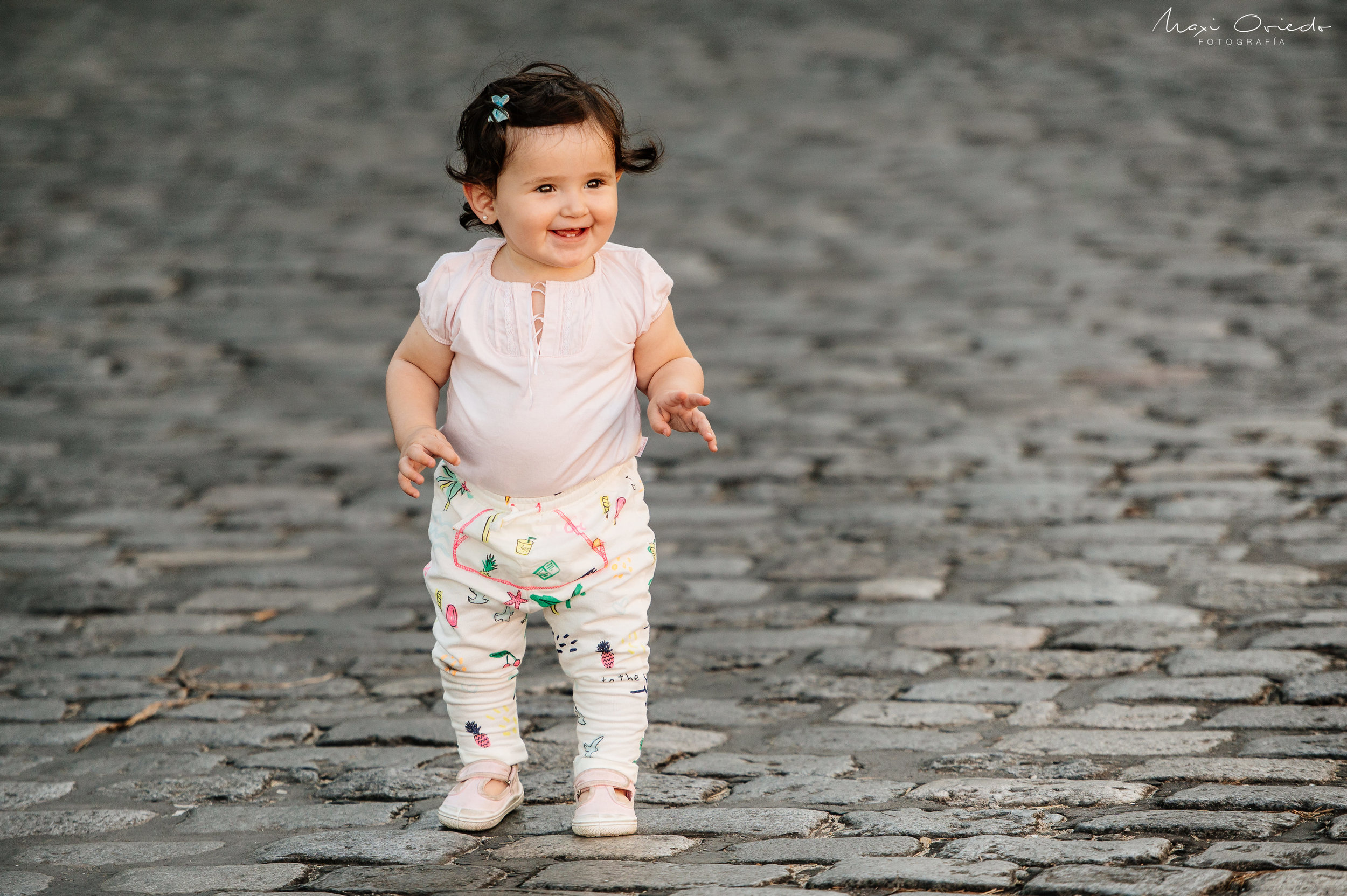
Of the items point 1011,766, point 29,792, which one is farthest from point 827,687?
point 29,792

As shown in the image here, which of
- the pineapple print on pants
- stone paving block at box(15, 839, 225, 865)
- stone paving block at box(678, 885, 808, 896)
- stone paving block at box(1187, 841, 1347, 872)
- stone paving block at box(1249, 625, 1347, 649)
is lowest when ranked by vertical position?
stone paving block at box(15, 839, 225, 865)

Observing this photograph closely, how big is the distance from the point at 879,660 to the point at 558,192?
64.2 inches

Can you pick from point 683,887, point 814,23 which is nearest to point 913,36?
point 814,23

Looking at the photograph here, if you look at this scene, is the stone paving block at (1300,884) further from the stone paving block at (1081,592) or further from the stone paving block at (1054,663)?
the stone paving block at (1081,592)

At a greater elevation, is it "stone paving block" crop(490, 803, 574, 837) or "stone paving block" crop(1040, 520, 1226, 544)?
"stone paving block" crop(1040, 520, 1226, 544)

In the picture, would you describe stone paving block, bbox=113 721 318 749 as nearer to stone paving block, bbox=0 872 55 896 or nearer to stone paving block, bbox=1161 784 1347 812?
stone paving block, bbox=0 872 55 896

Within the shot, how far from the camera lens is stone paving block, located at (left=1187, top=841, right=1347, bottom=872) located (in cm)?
242

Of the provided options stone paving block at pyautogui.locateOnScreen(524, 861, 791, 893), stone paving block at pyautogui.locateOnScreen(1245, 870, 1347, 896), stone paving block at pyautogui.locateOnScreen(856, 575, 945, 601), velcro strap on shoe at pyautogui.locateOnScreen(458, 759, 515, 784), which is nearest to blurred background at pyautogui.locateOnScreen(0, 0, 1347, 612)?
stone paving block at pyautogui.locateOnScreen(856, 575, 945, 601)

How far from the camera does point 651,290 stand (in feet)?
9.27

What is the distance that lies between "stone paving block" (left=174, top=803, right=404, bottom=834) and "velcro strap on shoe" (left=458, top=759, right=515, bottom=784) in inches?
7.1

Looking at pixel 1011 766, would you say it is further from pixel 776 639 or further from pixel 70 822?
pixel 70 822

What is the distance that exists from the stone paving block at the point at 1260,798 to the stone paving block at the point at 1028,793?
0.26ft

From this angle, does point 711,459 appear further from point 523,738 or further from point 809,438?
point 523,738

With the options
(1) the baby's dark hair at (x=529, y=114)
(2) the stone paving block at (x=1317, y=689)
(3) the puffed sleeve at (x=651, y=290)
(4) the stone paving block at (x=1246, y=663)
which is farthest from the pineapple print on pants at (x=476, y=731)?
(2) the stone paving block at (x=1317, y=689)
